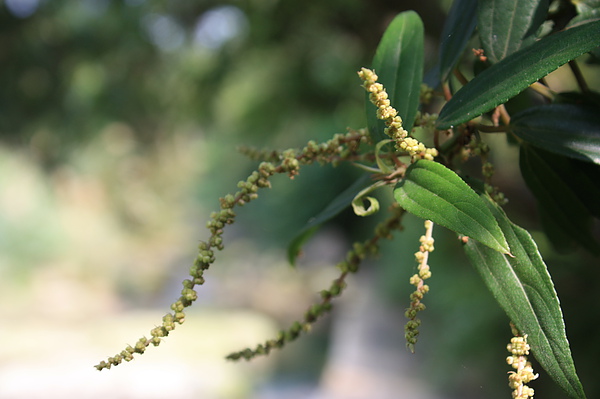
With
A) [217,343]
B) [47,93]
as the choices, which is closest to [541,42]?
[47,93]

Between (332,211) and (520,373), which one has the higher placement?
(332,211)

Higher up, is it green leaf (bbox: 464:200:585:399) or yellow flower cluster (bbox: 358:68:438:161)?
yellow flower cluster (bbox: 358:68:438:161)

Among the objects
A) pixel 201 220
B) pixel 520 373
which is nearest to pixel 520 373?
pixel 520 373

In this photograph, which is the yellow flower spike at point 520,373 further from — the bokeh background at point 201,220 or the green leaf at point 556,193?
the bokeh background at point 201,220

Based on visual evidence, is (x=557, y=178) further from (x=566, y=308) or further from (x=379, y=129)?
(x=566, y=308)

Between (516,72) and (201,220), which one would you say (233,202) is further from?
(201,220)

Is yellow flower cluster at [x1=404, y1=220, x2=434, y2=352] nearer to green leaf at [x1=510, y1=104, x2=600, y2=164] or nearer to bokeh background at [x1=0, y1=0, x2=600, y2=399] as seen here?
green leaf at [x1=510, y1=104, x2=600, y2=164]

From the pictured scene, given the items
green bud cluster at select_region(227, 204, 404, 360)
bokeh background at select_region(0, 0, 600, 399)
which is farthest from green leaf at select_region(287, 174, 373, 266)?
bokeh background at select_region(0, 0, 600, 399)
